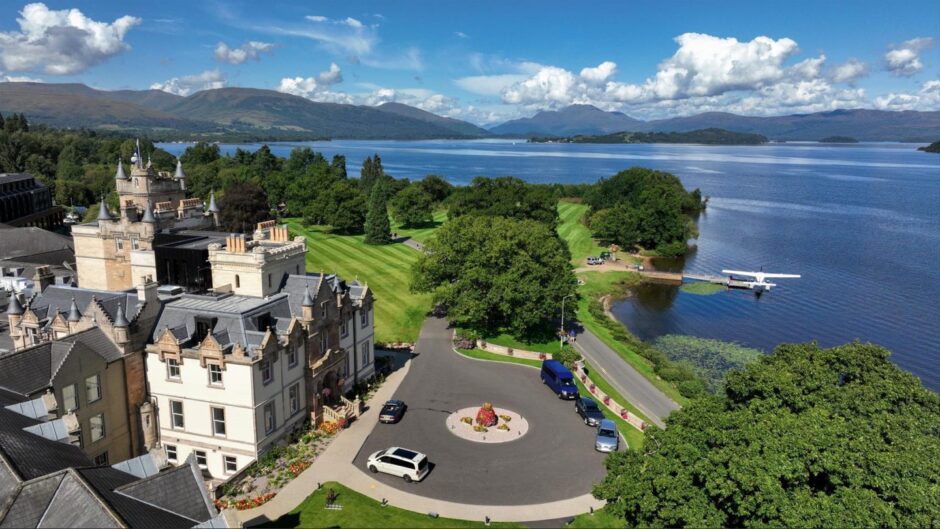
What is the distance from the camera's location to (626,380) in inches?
2052

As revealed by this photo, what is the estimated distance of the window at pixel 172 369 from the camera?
36.5 metres

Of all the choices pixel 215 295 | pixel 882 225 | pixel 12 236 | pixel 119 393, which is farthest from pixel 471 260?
pixel 882 225

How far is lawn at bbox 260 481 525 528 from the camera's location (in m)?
30.4

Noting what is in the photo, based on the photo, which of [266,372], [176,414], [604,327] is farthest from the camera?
[604,327]

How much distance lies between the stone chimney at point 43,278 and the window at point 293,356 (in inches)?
818

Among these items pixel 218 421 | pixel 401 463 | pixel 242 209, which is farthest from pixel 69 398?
pixel 242 209

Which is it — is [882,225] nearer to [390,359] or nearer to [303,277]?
[390,359]

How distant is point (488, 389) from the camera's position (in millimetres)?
48688

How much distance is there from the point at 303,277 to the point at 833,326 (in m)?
65.3

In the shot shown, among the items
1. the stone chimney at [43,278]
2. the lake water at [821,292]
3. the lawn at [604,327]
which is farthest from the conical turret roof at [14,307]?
the lake water at [821,292]

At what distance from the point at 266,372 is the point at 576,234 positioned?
104009 millimetres

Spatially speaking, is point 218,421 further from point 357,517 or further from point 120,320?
point 357,517

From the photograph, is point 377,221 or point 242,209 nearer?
point 242,209

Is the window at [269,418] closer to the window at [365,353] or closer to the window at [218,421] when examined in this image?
the window at [218,421]
